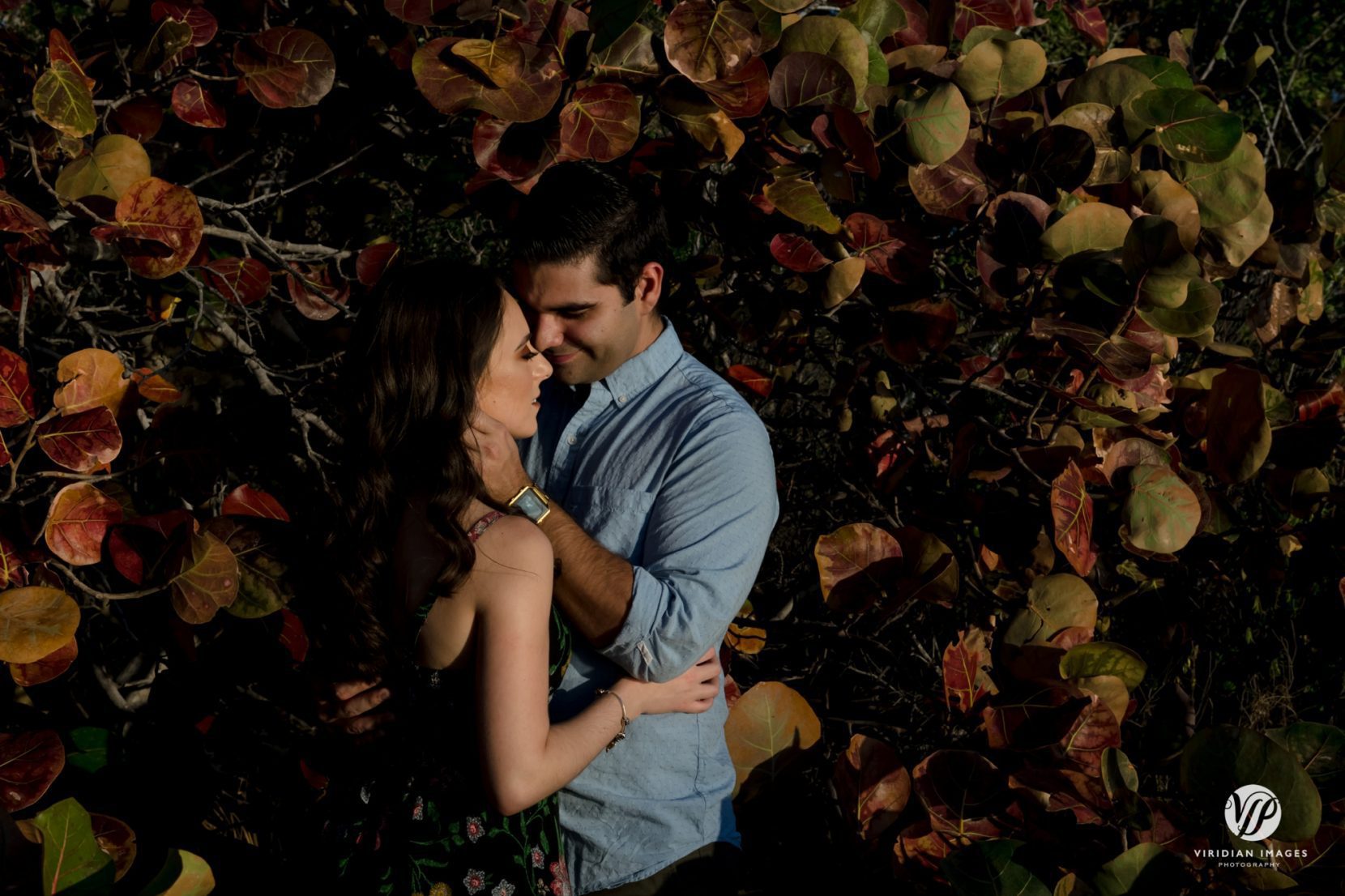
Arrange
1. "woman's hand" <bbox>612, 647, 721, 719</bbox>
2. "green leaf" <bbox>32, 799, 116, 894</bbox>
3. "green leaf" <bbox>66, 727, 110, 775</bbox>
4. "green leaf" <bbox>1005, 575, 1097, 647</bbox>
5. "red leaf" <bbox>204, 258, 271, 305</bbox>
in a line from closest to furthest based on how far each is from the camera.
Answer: "green leaf" <bbox>32, 799, 116, 894</bbox>
"woman's hand" <bbox>612, 647, 721, 719</bbox>
"green leaf" <bbox>1005, 575, 1097, 647</bbox>
"red leaf" <bbox>204, 258, 271, 305</bbox>
"green leaf" <bbox>66, 727, 110, 775</bbox>

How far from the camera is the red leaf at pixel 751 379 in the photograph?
2.59 metres

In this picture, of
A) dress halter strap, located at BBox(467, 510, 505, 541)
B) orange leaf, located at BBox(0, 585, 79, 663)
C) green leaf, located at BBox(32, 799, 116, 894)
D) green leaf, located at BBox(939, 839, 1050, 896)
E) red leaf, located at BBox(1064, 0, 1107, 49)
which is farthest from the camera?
red leaf, located at BBox(1064, 0, 1107, 49)

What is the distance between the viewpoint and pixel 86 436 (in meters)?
1.62

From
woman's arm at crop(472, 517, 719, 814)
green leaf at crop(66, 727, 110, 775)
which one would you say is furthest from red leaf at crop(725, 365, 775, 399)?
green leaf at crop(66, 727, 110, 775)

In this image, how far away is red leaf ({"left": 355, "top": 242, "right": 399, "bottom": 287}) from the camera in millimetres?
2002

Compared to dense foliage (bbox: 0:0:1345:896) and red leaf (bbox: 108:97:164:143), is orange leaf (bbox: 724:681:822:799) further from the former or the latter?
red leaf (bbox: 108:97:164:143)

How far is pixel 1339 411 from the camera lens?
2.08 meters

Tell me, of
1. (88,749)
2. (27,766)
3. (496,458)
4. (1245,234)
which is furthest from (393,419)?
(1245,234)

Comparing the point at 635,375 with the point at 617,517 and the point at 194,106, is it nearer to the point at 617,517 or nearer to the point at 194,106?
the point at 617,517

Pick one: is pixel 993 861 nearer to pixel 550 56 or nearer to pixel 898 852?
pixel 898 852

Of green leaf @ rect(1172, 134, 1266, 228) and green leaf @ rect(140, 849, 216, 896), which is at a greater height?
green leaf @ rect(1172, 134, 1266, 228)

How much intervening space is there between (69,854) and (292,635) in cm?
80

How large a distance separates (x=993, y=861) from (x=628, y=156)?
1.39m

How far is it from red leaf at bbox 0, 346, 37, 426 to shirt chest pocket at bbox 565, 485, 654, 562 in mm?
869
